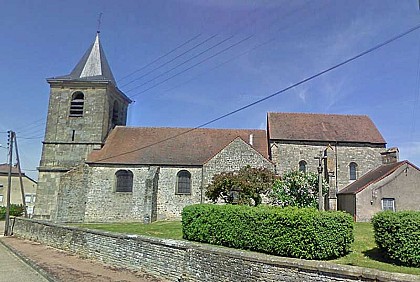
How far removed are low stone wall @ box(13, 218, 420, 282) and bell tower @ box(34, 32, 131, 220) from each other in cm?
1448

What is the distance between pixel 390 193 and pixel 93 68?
27611mm

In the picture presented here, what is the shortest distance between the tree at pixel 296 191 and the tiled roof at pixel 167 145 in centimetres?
538

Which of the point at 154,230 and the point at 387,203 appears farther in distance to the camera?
the point at 387,203

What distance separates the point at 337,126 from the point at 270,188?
1234 cm

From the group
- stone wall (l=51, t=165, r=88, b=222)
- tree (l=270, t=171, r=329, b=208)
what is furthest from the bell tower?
tree (l=270, t=171, r=329, b=208)

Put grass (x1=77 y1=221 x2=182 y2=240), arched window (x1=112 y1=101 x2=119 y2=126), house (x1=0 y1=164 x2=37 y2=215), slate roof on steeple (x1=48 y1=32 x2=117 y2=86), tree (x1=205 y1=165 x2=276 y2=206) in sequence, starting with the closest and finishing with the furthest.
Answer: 1. grass (x1=77 y1=221 x2=182 y2=240)
2. tree (x1=205 y1=165 x2=276 y2=206)
3. slate roof on steeple (x1=48 y1=32 x2=117 y2=86)
4. arched window (x1=112 y1=101 x2=119 y2=126)
5. house (x1=0 y1=164 x2=37 y2=215)

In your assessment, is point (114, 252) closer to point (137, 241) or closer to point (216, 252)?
point (137, 241)

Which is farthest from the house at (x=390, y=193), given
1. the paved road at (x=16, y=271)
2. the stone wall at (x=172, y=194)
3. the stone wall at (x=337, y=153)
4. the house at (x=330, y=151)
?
the paved road at (x=16, y=271)

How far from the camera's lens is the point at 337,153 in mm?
26969

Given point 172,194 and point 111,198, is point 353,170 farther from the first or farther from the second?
point 111,198

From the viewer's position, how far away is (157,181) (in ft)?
83.9

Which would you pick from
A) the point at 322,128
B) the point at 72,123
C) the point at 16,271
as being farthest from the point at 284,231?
the point at 72,123

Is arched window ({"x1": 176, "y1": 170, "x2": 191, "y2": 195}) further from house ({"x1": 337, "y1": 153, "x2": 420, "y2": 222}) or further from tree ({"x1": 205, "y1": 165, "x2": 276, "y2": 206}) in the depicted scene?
house ({"x1": 337, "y1": 153, "x2": 420, "y2": 222})

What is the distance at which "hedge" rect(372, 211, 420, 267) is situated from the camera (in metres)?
8.49
